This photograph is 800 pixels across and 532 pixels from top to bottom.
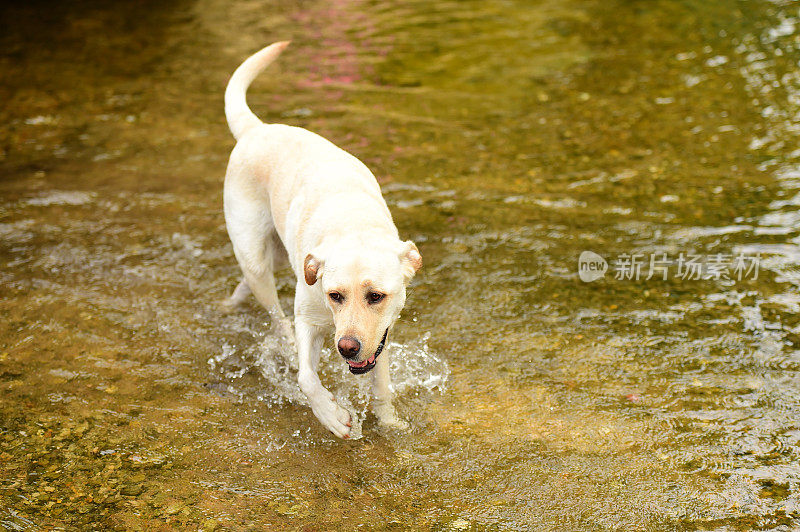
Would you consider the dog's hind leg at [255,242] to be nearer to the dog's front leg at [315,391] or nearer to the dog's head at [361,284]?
the dog's front leg at [315,391]

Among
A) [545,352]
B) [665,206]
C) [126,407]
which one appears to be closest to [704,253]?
[665,206]

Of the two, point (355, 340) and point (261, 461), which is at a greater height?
point (355, 340)

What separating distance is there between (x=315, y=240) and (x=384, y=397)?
3.52ft

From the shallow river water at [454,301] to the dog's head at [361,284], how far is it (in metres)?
0.94

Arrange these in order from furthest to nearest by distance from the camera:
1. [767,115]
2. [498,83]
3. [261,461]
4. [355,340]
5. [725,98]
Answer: [498,83]
[725,98]
[767,115]
[261,461]
[355,340]

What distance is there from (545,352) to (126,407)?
111 inches

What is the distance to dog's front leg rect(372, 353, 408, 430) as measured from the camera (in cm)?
452

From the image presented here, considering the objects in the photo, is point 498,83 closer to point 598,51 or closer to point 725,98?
point 598,51

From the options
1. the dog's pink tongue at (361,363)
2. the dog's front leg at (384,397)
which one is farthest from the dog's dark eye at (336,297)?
the dog's front leg at (384,397)

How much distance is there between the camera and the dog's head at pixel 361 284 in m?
3.73

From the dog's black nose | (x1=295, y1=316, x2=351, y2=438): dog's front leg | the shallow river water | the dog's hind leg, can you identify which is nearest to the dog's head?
the dog's black nose

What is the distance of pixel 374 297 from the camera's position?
381 cm

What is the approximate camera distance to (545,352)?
5.33 m

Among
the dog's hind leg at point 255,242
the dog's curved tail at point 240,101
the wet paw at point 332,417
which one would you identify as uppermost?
the dog's curved tail at point 240,101
